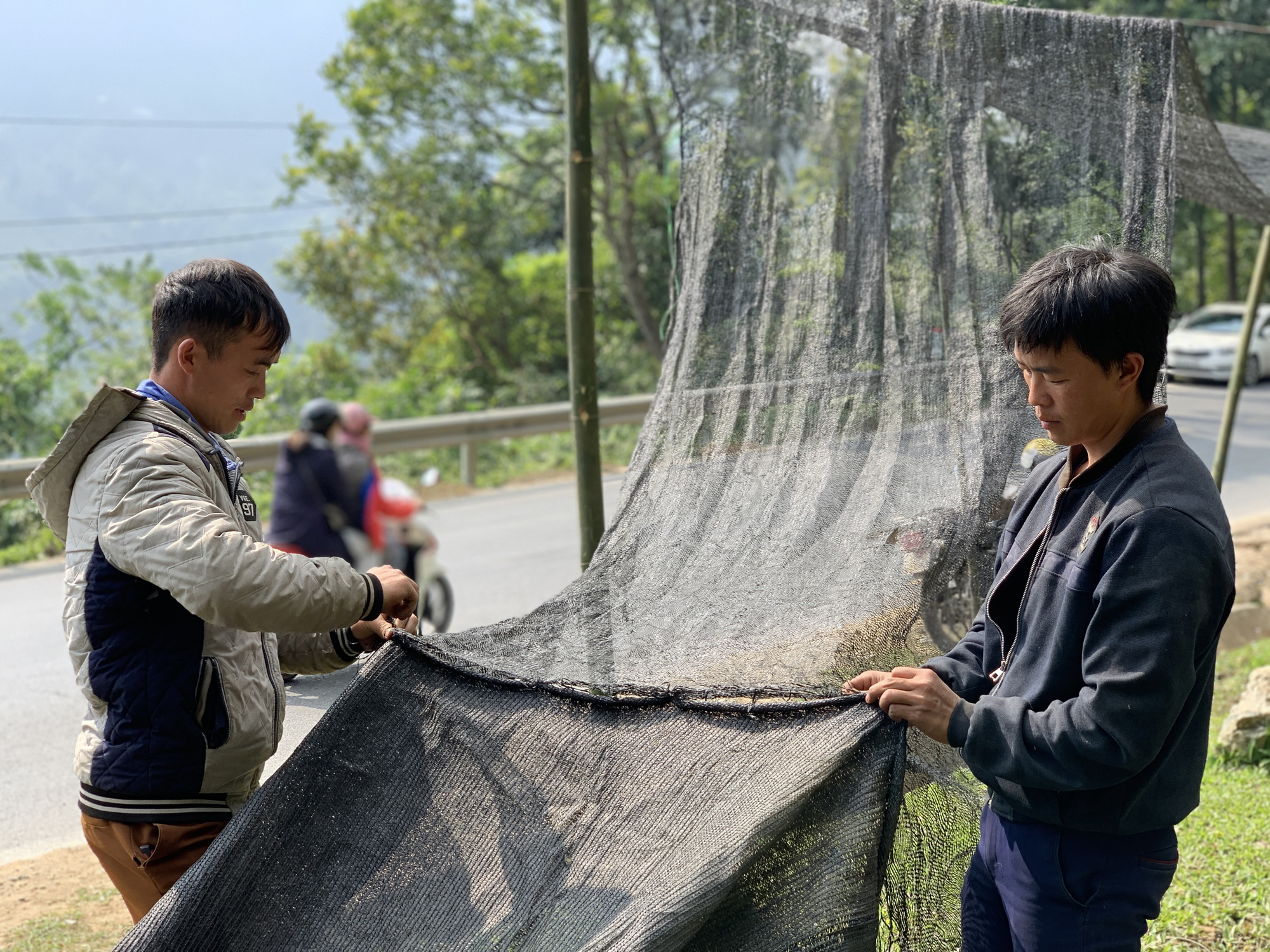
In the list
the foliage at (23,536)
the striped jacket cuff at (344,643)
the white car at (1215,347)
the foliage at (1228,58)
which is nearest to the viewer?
the striped jacket cuff at (344,643)

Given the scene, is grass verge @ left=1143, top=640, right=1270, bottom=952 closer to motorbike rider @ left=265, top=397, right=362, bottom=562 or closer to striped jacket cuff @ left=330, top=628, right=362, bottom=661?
striped jacket cuff @ left=330, top=628, right=362, bottom=661

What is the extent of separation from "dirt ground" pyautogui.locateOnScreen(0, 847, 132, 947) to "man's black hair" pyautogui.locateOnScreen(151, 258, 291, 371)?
6.63 feet

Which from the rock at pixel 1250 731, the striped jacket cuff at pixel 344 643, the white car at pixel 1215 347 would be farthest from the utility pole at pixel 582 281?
the white car at pixel 1215 347

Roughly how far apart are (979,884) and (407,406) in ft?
43.9

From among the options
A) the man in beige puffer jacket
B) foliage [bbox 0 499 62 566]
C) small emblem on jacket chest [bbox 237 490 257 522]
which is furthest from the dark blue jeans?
foliage [bbox 0 499 62 566]

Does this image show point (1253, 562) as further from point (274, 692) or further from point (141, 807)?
point (141, 807)

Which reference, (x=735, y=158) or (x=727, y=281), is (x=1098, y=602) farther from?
(x=735, y=158)

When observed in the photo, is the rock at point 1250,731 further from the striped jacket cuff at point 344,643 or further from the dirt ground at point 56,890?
the dirt ground at point 56,890

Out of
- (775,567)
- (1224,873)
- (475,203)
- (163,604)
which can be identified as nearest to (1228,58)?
(475,203)

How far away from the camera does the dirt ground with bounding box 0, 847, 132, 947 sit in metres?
3.03

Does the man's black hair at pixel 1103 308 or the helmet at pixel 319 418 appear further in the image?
the helmet at pixel 319 418

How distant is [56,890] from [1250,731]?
4.13 m

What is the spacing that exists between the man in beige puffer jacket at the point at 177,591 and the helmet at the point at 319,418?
3.27 metres

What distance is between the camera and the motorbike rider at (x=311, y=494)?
195 inches
